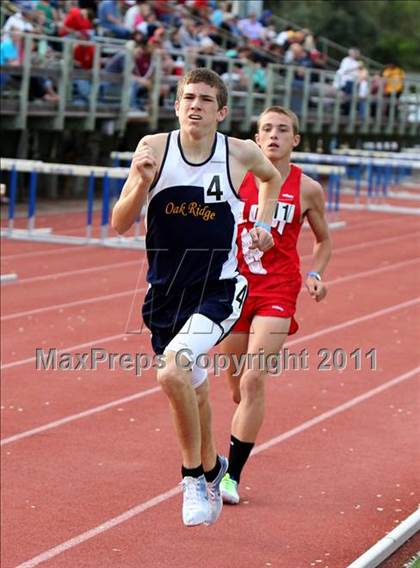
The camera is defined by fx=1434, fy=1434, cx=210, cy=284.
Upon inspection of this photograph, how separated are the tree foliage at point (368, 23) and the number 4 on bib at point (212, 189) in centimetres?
4513

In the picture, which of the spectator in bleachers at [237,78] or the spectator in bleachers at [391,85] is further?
the spectator in bleachers at [391,85]

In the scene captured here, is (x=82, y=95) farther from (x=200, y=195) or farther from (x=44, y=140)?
(x=200, y=195)

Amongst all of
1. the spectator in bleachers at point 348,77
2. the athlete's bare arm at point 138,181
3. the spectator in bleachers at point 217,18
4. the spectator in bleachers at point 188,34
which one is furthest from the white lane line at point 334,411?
the spectator in bleachers at point 217,18

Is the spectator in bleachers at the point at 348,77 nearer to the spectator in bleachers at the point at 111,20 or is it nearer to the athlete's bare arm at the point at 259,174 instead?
the spectator in bleachers at the point at 111,20

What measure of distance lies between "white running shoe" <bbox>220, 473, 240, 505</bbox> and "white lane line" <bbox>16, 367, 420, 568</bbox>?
49 centimetres

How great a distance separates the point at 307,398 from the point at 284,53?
26084 mm

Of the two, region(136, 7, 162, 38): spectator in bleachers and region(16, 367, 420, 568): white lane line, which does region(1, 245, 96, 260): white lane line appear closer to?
region(16, 367, 420, 568): white lane line

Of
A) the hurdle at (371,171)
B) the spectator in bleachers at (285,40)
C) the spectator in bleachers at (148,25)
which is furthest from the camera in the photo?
the spectator in bleachers at (285,40)

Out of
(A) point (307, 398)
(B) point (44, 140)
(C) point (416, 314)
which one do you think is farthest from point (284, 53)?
(A) point (307, 398)

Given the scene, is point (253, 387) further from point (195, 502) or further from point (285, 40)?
point (285, 40)

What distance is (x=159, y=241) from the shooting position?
218 inches

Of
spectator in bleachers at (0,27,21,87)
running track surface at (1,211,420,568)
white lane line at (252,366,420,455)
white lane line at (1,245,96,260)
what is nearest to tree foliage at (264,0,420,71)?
spectator in bleachers at (0,27,21,87)

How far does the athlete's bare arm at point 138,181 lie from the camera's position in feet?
17.1

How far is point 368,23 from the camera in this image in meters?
55.7
